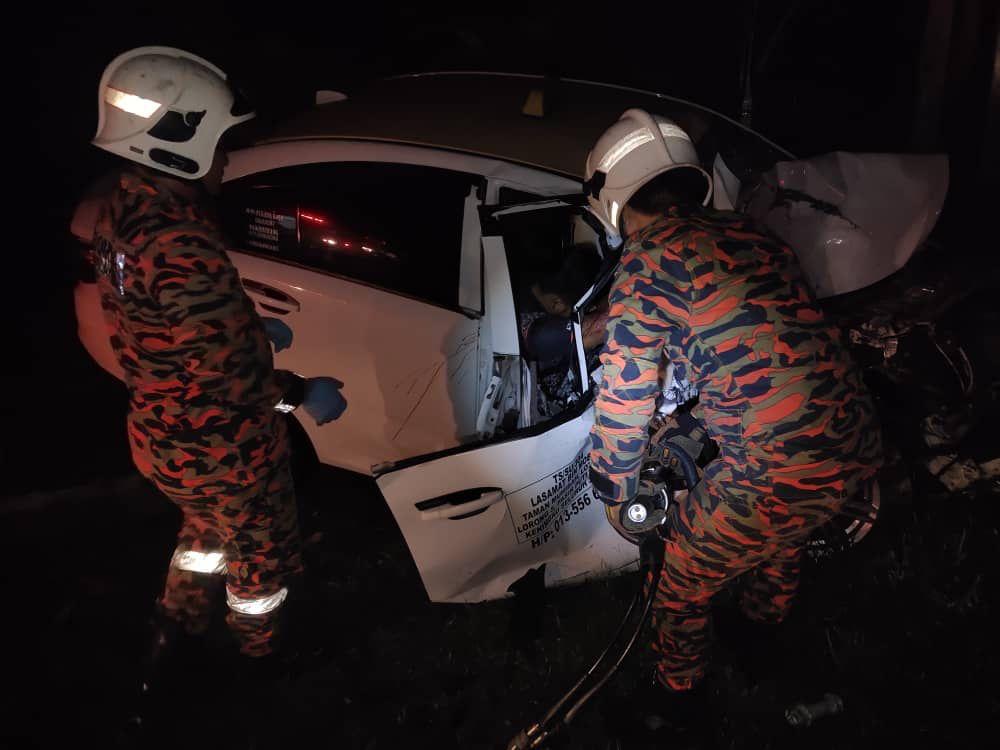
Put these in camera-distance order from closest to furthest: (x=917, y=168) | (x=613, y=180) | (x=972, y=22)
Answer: (x=613, y=180)
(x=917, y=168)
(x=972, y=22)

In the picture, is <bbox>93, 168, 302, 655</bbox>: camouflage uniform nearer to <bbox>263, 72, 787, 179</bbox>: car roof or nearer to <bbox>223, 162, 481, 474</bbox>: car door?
<bbox>223, 162, 481, 474</bbox>: car door

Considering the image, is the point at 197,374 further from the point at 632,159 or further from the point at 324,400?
the point at 632,159

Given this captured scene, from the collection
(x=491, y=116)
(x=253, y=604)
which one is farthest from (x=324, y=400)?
(x=491, y=116)

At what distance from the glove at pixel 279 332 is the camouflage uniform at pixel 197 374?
527mm

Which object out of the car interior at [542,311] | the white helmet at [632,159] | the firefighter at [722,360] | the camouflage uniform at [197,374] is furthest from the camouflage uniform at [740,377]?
the camouflage uniform at [197,374]

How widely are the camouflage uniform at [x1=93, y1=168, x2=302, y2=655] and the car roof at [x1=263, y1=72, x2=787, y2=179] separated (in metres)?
1.25

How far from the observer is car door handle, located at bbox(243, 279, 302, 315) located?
118 inches

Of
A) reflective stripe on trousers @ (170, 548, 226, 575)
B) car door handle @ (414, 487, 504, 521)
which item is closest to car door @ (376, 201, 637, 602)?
car door handle @ (414, 487, 504, 521)

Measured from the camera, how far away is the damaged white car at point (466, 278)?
2.48 m

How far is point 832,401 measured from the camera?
1954 mm

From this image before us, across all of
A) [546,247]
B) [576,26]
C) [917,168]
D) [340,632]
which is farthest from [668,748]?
[576,26]

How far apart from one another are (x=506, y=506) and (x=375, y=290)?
106cm

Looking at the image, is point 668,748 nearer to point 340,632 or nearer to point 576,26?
point 340,632

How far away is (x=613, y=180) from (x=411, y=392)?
4.22 feet
